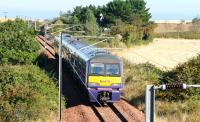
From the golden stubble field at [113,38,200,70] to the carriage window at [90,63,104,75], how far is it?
110 ft

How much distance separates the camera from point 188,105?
26.0 meters

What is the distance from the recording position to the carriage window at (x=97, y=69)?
91.5 feet

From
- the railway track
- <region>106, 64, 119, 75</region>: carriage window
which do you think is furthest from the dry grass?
<region>106, 64, 119, 75</region>: carriage window

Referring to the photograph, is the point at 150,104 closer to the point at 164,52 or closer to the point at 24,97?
the point at 24,97

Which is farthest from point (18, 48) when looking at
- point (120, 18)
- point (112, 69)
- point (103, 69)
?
point (120, 18)

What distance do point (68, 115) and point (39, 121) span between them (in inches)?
102

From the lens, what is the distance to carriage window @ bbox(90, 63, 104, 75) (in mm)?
27875

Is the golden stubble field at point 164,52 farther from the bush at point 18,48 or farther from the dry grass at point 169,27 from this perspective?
the dry grass at point 169,27

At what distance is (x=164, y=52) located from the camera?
7719 centimetres

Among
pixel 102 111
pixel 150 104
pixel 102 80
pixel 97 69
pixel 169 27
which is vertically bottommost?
pixel 102 111

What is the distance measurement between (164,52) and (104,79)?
50318 millimetres

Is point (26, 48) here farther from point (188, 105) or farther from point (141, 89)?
point (188, 105)

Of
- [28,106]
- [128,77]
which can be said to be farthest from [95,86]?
[128,77]

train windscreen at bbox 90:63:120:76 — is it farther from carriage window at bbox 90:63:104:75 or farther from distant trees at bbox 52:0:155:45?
distant trees at bbox 52:0:155:45
